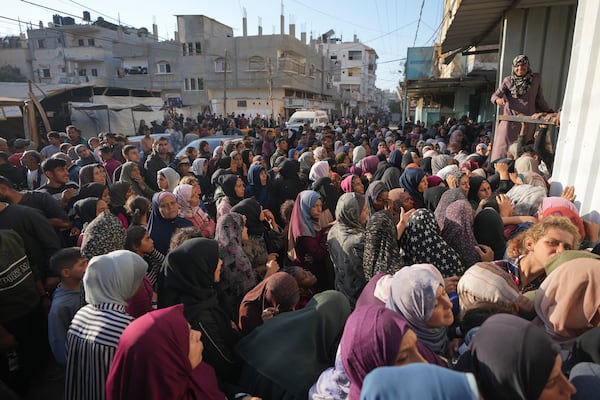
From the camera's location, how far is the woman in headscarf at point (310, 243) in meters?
3.60

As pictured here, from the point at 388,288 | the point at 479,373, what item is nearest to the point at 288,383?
the point at 388,288

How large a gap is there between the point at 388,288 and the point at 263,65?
1445 inches

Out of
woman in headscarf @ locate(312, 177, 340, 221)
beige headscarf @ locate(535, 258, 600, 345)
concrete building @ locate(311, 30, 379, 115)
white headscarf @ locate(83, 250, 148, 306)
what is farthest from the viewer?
concrete building @ locate(311, 30, 379, 115)

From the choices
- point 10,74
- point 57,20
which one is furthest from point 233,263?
point 57,20

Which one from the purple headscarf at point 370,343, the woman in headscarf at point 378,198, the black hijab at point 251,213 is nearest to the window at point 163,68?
Result: the black hijab at point 251,213

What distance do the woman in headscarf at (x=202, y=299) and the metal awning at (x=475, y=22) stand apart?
5683mm

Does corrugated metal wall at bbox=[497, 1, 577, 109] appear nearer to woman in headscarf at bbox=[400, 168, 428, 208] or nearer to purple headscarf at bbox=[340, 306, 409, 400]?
woman in headscarf at bbox=[400, 168, 428, 208]

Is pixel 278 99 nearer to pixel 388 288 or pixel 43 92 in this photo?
pixel 43 92

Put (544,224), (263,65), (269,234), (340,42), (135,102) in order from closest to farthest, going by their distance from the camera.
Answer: (544,224), (269,234), (135,102), (263,65), (340,42)

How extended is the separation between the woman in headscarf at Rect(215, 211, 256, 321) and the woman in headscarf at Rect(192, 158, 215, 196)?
134 inches

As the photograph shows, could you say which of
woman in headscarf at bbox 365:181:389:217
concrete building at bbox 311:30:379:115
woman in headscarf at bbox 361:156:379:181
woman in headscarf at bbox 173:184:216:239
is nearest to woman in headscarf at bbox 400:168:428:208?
woman in headscarf at bbox 365:181:389:217

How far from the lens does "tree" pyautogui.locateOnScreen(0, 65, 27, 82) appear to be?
38.6 metres

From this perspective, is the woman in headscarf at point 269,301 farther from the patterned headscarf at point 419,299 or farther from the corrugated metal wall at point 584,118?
the corrugated metal wall at point 584,118

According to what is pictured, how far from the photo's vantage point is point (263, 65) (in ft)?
118
